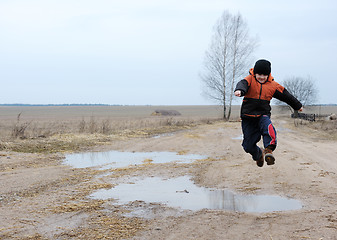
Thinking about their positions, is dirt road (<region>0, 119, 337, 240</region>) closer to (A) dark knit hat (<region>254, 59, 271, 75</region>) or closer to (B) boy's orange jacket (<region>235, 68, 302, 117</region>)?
(B) boy's orange jacket (<region>235, 68, 302, 117</region>)

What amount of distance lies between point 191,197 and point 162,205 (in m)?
0.76

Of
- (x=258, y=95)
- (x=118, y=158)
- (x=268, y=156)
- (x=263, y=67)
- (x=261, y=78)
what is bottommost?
(x=118, y=158)

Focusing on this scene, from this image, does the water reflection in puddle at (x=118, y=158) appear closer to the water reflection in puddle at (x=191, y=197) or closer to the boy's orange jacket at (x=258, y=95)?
the water reflection in puddle at (x=191, y=197)

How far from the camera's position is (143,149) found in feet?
47.2

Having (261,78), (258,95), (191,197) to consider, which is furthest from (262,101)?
(191,197)

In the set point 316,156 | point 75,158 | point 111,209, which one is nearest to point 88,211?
point 111,209

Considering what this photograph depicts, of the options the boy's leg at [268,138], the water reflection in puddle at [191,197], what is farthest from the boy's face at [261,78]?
the water reflection in puddle at [191,197]

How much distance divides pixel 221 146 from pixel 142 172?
6056 mm

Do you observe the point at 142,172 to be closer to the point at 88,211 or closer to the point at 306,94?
the point at 88,211

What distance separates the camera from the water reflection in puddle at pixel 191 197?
19.9 feet

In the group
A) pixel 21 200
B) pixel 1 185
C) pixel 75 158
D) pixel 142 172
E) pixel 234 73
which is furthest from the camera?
pixel 234 73

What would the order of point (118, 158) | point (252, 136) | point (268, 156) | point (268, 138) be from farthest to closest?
1. point (118, 158)
2. point (252, 136)
3. point (268, 138)
4. point (268, 156)

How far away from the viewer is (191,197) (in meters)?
6.78

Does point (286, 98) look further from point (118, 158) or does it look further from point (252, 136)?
point (118, 158)
